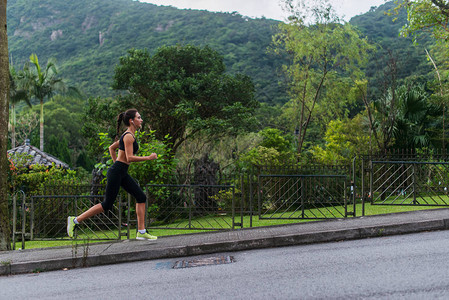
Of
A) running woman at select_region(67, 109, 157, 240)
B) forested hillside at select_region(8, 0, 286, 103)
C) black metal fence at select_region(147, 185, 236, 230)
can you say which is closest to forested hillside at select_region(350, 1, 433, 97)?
forested hillside at select_region(8, 0, 286, 103)

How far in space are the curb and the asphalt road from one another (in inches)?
9.4

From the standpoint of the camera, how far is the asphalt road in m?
4.45

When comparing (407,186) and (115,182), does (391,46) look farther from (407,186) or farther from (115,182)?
(115,182)

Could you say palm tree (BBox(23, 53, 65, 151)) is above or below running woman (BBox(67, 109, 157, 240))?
above

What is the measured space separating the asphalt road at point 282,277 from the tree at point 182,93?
727 inches

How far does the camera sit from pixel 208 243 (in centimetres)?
716

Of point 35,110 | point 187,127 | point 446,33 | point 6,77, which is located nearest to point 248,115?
point 187,127

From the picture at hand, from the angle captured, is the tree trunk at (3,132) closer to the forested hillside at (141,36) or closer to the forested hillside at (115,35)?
the forested hillside at (141,36)

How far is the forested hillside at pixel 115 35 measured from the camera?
45.9 meters

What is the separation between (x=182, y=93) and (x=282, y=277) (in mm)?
21582

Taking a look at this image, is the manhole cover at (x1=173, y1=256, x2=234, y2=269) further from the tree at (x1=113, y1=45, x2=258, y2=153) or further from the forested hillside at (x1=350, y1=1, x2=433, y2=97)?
the forested hillside at (x1=350, y1=1, x2=433, y2=97)

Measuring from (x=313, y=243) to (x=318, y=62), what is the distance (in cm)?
2180

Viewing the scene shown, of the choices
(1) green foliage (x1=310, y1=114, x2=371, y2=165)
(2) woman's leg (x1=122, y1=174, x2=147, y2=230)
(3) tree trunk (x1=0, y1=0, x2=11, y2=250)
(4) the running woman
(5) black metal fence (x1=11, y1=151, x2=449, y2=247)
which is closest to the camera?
(4) the running woman

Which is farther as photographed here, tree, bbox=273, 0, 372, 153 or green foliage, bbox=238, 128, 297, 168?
tree, bbox=273, 0, 372, 153
